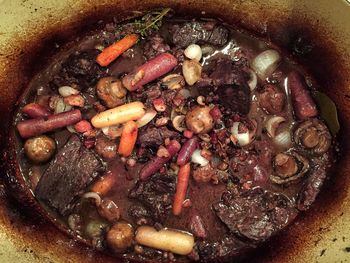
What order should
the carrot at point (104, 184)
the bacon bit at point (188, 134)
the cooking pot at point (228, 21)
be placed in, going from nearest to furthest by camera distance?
1. the cooking pot at point (228, 21)
2. the bacon bit at point (188, 134)
3. the carrot at point (104, 184)

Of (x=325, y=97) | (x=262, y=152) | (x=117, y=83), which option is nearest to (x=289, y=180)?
(x=262, y=152)

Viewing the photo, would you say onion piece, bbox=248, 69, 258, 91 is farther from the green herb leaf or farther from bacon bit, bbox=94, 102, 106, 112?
bacon bit, bbox=94, 102, 106, 112

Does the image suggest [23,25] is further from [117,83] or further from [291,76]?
[291,76]

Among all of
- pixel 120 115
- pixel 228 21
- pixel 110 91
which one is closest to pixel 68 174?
pixel 120 115

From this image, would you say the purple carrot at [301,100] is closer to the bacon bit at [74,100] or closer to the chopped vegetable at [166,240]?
the chopped vegetable at [166,240]

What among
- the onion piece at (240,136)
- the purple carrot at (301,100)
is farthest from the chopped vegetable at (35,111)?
the purple carrot at (301,100)

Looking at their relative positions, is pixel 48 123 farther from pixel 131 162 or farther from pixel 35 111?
pixel 131 162
